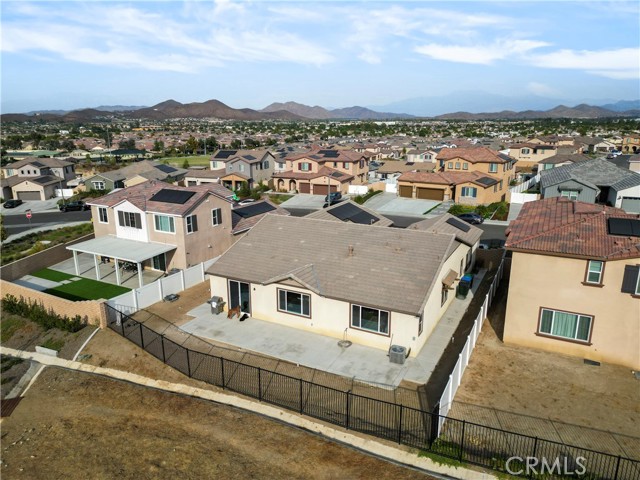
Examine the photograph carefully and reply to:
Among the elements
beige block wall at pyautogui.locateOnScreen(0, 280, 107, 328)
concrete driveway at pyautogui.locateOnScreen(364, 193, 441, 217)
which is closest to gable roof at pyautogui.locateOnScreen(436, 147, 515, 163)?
concrete driveway at pyautogui.locateOnScreen(364, 193, 441, 217)

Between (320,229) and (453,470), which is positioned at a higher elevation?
(320,229)

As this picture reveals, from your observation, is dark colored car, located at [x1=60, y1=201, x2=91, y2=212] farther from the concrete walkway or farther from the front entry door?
the front entry door

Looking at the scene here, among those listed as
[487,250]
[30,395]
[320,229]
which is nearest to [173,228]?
[320,229]

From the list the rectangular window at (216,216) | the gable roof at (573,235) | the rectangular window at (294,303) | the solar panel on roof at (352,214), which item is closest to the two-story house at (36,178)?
the rectangular window at (216,216)

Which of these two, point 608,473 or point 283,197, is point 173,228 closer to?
point 608,473

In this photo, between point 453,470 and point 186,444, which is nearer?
point 453,470

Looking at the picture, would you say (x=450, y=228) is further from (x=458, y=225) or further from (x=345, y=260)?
(x=345, y=260)
